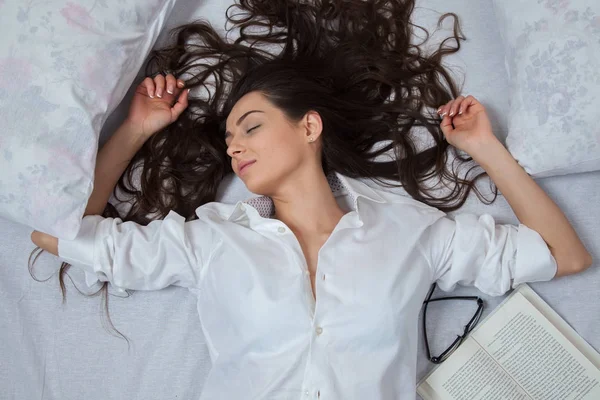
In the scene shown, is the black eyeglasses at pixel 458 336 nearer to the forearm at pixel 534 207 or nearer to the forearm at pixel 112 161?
the forearm at pixel 534 207

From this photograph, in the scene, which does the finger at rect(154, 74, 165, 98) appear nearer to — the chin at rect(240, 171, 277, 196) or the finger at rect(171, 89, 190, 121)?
the finger at rect(171, 89, 190, 121)

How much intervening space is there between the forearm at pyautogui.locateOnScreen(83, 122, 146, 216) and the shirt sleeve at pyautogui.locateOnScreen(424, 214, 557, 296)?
0.93 meters

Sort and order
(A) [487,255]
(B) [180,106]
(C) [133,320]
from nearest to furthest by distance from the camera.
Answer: (A) [487,255] → (C) [133,320] → (B) [180,106]

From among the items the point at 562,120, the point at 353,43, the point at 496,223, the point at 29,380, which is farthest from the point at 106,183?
the point at 562,120

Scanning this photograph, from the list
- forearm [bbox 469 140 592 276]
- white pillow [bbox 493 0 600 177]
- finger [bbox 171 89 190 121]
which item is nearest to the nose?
finger [bbox 171 89 190 121]

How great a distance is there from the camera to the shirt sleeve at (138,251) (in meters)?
1.76

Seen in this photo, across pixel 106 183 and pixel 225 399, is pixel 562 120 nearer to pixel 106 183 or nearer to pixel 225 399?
pixel 225 399

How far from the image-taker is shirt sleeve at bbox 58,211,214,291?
5.78 ft

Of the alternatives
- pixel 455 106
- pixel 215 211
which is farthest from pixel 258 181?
pixel 455 106

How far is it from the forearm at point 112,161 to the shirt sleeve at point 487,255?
93 cm

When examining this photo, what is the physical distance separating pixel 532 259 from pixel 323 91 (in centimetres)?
79

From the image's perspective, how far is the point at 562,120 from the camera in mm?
1815

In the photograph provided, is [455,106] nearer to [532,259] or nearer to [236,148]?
[532,259]

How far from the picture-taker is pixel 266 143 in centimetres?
177
